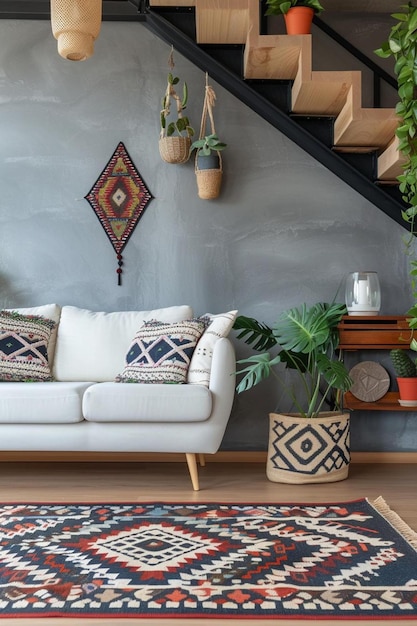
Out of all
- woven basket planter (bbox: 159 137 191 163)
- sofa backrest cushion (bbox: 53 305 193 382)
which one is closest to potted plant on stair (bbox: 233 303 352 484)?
sofa backrest cushion (bbox: 53 305 193 382)

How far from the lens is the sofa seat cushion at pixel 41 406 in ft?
11.8

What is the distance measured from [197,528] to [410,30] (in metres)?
2.53

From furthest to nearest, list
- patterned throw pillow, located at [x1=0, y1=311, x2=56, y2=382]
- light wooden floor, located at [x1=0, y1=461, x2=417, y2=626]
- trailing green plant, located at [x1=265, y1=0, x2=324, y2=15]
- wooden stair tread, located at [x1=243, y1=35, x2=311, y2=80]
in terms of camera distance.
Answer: patterned throw pillow, located at [x1=0, y1=311, x2=56, y2=382], trailing green plant, located at [x1=265, y1=0, x2=324, y2=15], wooden stair tread, located at [x1=243, y1=35, x2=311, y2=80], light wooden floor, located at [x1=0, y1=461, x2=417, y2=626]

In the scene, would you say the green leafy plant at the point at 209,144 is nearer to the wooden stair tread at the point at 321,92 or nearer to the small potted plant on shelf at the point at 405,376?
the wooden stair tread at the point at 321,92

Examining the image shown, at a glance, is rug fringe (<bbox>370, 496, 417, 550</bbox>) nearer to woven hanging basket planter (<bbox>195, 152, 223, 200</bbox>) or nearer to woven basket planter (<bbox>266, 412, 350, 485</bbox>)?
woven basket planter (<bbox>266, 412, 350, 485</bbox>)

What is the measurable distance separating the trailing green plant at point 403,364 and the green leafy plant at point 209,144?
1575 mm

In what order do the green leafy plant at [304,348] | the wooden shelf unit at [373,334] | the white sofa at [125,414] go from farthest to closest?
the wooden shelf unit at [373,334] < the green leafy plant at [304,348] < the white sofa at [125,414]

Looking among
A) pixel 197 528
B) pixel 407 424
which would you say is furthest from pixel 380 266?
pixel 197 528

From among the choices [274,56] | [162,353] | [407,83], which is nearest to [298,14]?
[274,56]

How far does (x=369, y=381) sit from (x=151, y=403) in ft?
4.90

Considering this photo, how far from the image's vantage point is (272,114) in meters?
4.34

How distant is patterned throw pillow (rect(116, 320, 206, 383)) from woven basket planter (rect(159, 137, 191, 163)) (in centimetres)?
107

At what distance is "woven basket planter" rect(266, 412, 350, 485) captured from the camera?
3723 mm

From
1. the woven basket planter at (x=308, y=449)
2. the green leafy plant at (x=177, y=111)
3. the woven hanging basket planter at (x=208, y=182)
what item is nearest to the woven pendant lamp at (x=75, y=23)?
the green leafy plant at (x=177, y=111)
